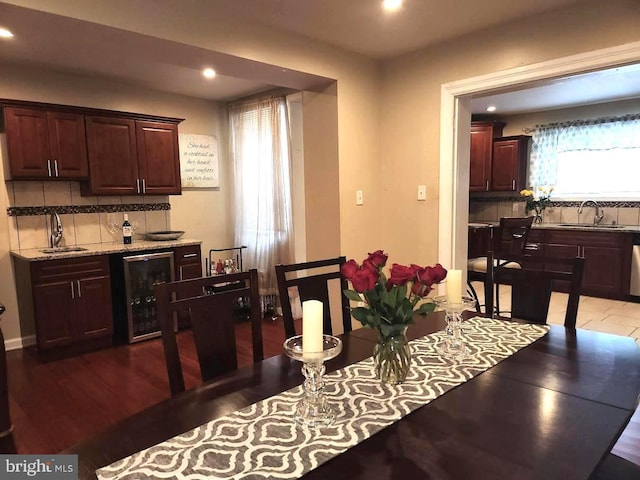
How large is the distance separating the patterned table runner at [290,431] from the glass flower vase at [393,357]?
0.10ft

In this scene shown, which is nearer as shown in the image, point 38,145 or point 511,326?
point 511,326

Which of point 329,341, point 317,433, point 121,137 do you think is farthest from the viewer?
point 121,137

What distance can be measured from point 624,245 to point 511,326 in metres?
4.14

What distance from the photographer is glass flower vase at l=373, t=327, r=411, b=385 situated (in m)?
1.27

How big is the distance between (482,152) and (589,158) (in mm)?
1354

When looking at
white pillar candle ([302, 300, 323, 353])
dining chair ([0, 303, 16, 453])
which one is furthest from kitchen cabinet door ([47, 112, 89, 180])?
white pillar candle ([302, 300, 323, 353])

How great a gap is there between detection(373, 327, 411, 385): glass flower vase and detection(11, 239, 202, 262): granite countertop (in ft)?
10.4

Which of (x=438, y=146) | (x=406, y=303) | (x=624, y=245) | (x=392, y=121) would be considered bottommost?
(x=624, y=245)

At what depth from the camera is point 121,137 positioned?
4.04 metres

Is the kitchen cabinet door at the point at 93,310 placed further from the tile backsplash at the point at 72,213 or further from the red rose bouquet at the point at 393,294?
the red rose bouquet at the point at 393,294

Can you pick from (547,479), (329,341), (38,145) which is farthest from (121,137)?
(547,479)

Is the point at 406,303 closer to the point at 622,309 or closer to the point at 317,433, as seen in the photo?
the point at 317,433

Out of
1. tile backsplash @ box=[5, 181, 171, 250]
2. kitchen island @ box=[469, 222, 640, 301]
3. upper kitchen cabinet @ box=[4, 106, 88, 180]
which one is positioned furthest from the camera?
kitchen island @ box=[469, 222, 640, 301]

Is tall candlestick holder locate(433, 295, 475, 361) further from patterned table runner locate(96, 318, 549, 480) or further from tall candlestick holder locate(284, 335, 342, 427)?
tall candlestick holder locate(284, 335, 342, 427)
